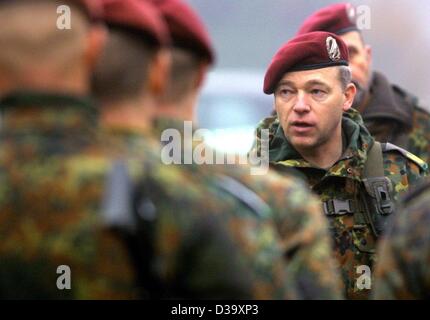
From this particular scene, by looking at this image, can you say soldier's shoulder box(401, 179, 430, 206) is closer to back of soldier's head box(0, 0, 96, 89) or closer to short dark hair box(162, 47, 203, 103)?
short dark hair box(162, 47, 203, 103)

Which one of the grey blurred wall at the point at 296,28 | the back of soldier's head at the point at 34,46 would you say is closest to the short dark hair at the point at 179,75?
the back of soldier's head at the point at 34,46

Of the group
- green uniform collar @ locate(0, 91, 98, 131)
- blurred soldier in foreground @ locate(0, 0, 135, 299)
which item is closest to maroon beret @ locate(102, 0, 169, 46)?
blurred soldier in foreground @ locate(0, 0, 135, 299)

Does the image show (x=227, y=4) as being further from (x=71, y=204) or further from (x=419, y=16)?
(x=71, y=204)

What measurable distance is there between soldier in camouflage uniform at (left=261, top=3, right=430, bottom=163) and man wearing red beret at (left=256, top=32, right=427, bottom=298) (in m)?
1.17

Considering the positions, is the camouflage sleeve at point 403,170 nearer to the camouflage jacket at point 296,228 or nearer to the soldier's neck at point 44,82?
the camouflage jacket at point 296,228

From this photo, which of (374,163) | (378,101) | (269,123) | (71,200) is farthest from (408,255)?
(378,101)

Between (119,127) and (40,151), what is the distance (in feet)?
0.98

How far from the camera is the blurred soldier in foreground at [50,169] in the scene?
3.79 m

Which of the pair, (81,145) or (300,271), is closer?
(81,145)

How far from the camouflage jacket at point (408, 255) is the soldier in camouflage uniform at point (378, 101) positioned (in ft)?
13.2

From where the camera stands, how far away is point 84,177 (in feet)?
12.5

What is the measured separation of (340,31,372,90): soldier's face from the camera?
877cm

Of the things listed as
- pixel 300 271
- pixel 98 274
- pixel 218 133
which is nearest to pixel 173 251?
pixel 98 274

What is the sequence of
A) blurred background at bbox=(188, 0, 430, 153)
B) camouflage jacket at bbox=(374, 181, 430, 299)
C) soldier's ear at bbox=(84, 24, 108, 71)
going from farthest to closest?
blurred background at bbox=(188, 0, 430, 153), camouflage jacket at bbox=(374, 181, 430, 299), soldier's ear at bbox=(84, 24, 108, 71)
